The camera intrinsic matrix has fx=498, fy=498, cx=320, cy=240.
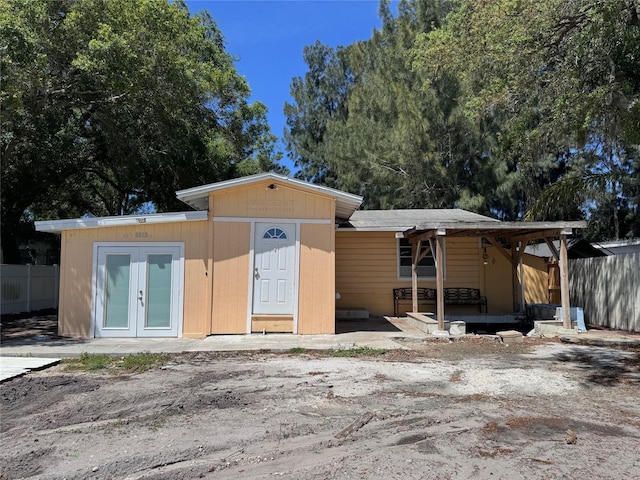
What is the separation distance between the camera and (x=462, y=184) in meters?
23.0

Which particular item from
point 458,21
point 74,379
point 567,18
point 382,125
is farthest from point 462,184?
point 74,379

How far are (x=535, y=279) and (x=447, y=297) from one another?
11.8 feet

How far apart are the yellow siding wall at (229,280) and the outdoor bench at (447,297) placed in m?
5.49

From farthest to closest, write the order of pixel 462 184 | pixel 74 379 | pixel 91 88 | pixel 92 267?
pixel 462 184 → pixel 91 88 → pixel 92 267 → pixel 74 379

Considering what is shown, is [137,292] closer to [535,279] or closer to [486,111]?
[486,111]

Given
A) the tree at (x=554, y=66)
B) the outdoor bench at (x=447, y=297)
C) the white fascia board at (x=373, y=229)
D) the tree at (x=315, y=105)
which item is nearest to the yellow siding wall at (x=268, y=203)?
the white fascia board at (x=373, y=229)

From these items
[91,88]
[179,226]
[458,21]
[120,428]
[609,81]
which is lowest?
[120,428]

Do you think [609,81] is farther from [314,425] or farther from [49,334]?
[49,334]

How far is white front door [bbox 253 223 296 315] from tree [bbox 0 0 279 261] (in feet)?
17.4

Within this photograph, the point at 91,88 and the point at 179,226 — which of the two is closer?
the point at 179,226

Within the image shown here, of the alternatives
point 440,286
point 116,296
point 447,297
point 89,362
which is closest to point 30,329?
point 116,296

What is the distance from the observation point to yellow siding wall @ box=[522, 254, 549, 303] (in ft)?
51.8

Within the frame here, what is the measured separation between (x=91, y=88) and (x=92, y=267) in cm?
525

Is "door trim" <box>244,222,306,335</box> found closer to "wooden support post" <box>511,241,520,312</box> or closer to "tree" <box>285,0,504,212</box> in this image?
"wooden support post" <box>511,241,520,312</box>
